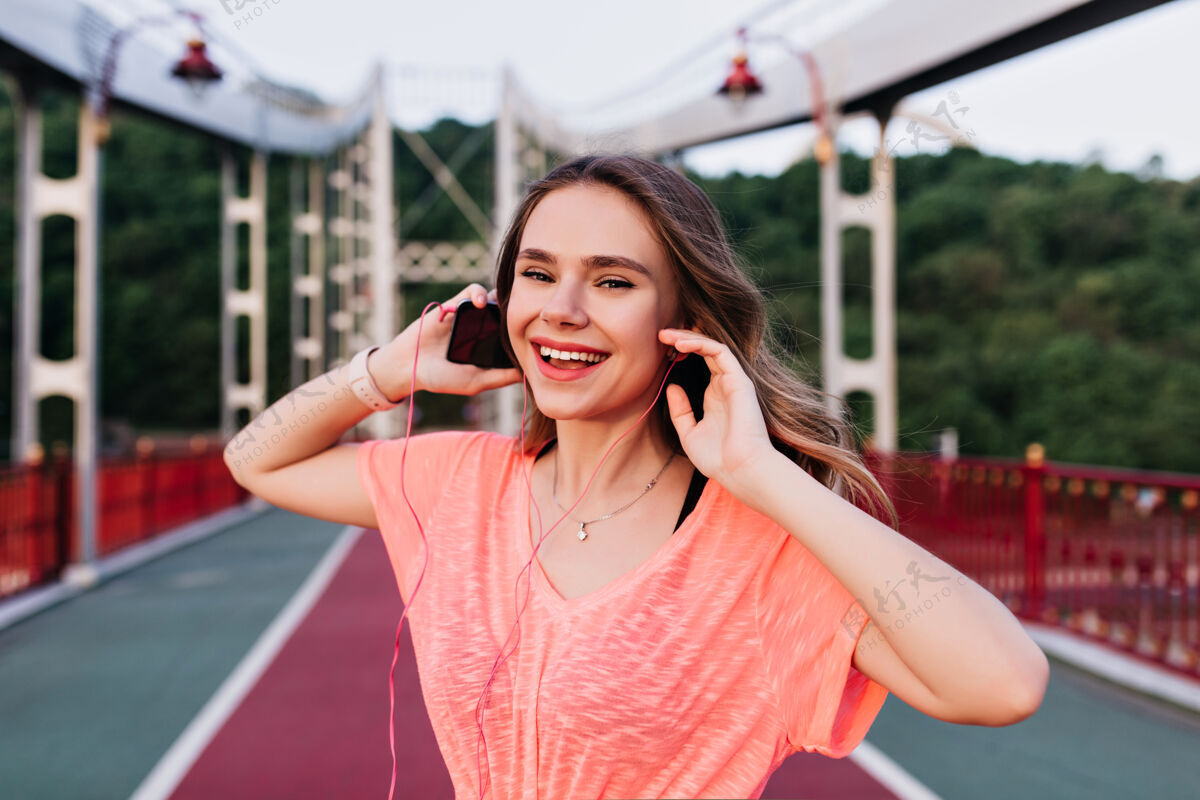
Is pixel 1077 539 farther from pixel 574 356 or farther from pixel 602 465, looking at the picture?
pixel 574 356

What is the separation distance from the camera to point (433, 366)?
1.80m

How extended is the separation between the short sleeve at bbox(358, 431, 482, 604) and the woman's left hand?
420mm

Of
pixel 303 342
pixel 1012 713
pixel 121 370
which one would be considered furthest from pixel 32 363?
pixel 121 370

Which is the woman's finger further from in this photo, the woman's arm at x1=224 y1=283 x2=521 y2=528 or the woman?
the woman's arm at x1=224 y1=283 x2=521 y2=528

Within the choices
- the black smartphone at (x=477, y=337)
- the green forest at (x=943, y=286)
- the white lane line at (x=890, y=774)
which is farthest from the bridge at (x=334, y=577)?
the green forest at (x=943, y=286)

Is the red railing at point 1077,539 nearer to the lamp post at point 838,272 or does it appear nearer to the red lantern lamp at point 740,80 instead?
the lamp post at point 838,272

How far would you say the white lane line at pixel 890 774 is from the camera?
379cm

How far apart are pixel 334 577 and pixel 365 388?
772 centimetres

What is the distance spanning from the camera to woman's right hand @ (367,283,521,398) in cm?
177

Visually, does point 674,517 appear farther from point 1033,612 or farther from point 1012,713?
point 1033,612

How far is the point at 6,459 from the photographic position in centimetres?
2966

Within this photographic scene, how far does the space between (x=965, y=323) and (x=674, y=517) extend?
29976mm

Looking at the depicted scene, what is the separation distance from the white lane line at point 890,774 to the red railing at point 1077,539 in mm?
1490

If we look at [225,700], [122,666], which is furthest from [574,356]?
[122,666]
